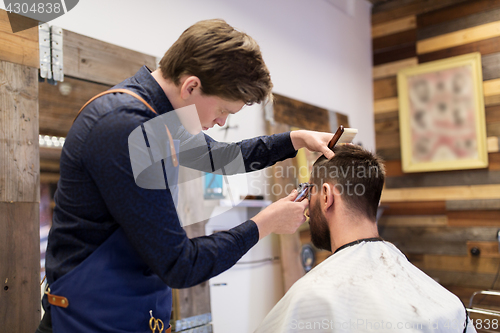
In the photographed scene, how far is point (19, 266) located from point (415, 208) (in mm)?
3979

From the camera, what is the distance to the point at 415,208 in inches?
179

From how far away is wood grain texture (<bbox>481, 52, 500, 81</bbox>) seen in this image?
4137 millimetres

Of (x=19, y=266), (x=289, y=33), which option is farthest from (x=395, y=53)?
(x=19, y=266)

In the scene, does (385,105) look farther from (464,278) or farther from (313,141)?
(313,141)

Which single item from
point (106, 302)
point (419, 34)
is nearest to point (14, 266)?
point (106, 302)

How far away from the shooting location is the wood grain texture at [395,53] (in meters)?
Result: 4.72

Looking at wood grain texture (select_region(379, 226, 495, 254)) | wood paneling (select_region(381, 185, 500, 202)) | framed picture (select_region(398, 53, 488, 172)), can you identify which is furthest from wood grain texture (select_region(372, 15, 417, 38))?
wood grain texture (select_region(379, 226, 495, 254))

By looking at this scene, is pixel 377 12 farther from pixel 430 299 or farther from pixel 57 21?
pixel 430 299

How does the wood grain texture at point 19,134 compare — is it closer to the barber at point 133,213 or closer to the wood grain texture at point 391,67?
the barber at point 133,213

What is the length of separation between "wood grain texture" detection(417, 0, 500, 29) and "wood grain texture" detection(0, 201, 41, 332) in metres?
4.46

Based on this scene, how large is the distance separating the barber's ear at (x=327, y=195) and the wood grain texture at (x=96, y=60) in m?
1.40

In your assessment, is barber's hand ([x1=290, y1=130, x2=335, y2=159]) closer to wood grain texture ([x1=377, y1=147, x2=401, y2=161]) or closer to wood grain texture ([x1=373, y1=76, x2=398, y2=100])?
wood grain texture ([x1=377, y1=147, x2=401, y2=161])

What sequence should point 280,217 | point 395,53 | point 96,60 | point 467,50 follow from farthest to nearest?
point 395,53
point 467,50
point 96,60
point 280,217

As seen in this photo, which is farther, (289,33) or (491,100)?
(491,100)
